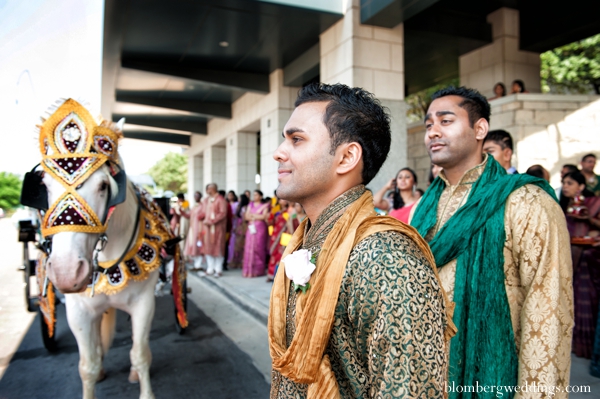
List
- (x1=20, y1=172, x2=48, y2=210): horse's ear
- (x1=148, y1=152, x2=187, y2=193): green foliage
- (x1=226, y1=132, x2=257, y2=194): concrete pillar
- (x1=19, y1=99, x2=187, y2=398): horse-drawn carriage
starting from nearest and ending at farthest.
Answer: (x1=19, y1=99, x2=187, y2=398): horse-drawn carriage, (x1=20, y1=172, x2=48, y2=210): horse's ear, (x1=226, y1=132, x2=257, y2=194): concrete pillar, (x1=148, y1=152, x2=187, y2=193): green foliage

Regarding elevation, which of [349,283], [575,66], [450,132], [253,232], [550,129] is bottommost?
[253,232]

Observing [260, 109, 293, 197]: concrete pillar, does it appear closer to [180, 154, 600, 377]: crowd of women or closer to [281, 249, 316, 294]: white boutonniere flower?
[180, 154, 600, 377]: crowd of women

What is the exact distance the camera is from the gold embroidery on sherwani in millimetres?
1519

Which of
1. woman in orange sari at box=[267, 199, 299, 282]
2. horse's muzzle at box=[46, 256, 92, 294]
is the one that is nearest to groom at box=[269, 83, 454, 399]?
horse's muzzle at box=[46, 256, 92, 294]

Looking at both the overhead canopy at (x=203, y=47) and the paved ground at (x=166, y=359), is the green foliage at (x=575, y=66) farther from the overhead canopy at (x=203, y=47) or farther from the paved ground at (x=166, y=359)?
the paved ground at (x=166, y=359)

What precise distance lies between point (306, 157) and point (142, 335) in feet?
8.10

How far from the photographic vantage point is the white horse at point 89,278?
2152mm

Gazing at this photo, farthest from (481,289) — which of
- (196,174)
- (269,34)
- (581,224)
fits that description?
(196,174)

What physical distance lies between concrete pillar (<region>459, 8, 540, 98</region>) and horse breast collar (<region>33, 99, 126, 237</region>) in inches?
324

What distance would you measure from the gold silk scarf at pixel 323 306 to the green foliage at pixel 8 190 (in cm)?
816

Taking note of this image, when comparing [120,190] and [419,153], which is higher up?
[419,153]

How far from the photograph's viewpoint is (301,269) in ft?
3.55

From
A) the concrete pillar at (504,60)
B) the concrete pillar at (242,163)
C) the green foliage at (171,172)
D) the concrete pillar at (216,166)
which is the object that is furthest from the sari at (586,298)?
the green foliage at (171,172)

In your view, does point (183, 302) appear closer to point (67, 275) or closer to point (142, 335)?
point (142, 335)
